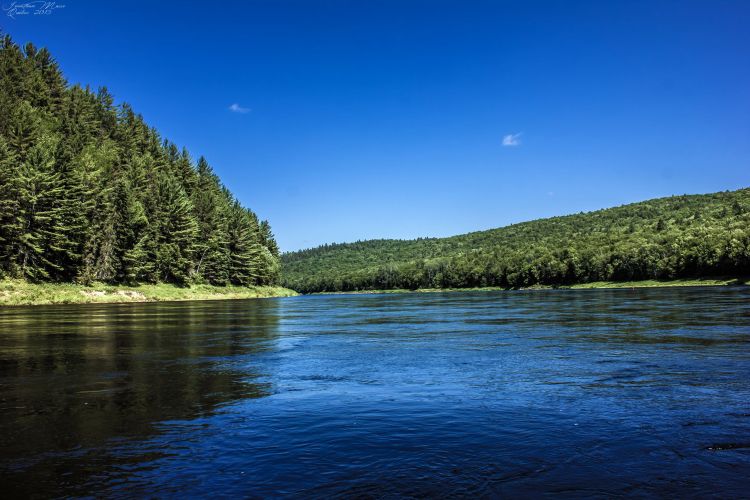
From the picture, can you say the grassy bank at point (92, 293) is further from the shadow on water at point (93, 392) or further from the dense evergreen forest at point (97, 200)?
the shadow on water at point (93, 392)

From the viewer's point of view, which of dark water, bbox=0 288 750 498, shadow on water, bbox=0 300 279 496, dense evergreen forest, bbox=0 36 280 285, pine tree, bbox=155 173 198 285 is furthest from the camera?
pine tree, bbox=155 173 198 285

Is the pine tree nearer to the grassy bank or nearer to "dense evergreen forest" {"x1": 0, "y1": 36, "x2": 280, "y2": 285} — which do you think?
"dense evergreen forest" {"x1": 0, "y1": 36, "x2": 280, "y2": 285}

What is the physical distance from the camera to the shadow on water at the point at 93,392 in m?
8.20

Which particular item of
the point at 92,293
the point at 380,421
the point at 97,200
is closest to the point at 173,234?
the point at 97,200

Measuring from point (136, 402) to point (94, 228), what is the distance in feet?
262

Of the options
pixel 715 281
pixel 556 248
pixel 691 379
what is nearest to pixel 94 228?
pixel 691 379

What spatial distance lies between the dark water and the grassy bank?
4927 centimetres

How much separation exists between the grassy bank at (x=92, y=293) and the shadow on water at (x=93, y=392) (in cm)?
4171

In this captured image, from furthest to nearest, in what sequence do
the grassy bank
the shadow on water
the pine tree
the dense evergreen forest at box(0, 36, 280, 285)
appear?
the pine tree < the dense evergreen forest at box(0, 36, 280, 285) < the grassy bank < the shadow on water

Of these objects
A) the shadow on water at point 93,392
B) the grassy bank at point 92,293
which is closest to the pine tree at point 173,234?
the grassy bank at point 92,293

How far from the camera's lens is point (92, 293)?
72.9 metres

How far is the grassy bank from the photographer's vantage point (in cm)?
6175

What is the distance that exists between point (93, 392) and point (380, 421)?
8370 mm

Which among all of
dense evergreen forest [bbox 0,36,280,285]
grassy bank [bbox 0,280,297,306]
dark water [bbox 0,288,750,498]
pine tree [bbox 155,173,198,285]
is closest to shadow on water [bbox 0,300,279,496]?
dark water [bbox 0,288,750,498]
